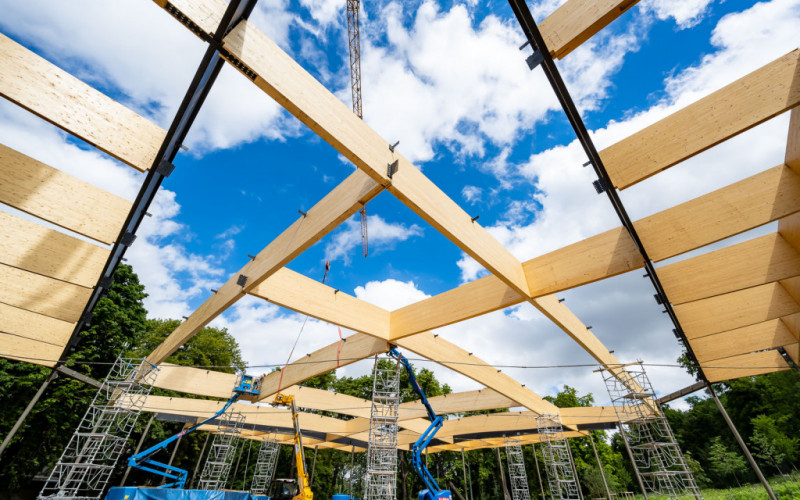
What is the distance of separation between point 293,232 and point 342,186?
4.54 ft

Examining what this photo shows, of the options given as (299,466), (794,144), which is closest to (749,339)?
(794,144)

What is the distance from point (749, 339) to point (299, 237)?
11.1 m

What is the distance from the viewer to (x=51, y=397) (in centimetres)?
1490

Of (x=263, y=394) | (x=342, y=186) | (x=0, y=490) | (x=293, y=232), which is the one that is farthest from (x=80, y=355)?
(x=342, y=186)

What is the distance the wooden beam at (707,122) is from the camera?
4223 millimetres

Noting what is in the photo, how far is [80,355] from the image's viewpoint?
15.7 meters

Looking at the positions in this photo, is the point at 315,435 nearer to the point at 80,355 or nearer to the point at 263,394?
the point at 263,394

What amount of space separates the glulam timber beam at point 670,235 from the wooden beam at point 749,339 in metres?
3.68

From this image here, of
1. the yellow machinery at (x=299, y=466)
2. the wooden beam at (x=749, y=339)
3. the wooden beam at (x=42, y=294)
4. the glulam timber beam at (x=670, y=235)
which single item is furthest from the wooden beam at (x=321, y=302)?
the wooden beam at (x=749, y=339)

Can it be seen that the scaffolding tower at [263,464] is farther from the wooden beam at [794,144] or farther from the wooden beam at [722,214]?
the wooden beam at [794,144]

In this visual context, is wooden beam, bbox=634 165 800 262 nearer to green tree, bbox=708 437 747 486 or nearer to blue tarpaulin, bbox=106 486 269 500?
blue tarpaulin, bbox=106 486 269 500

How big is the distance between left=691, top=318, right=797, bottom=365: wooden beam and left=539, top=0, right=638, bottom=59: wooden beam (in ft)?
29.8

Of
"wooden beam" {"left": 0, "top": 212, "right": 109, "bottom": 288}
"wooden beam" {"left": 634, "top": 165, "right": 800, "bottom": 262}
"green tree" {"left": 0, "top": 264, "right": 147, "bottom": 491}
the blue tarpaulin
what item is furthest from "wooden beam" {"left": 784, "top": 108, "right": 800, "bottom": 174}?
"green tree" {"left": 0, "top": 264, "right": 147, "bottom": 491}

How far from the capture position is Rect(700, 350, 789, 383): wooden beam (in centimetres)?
981
